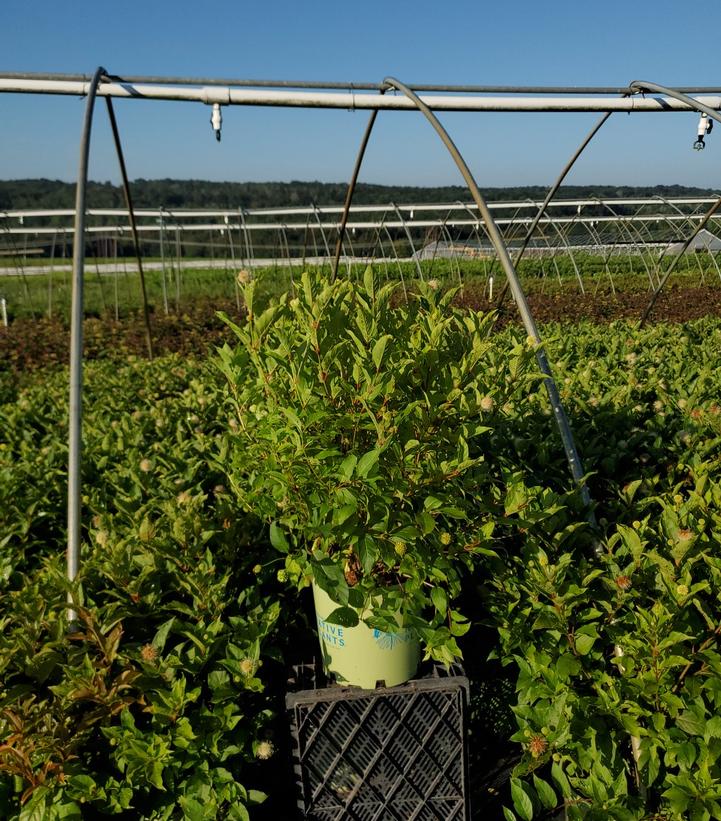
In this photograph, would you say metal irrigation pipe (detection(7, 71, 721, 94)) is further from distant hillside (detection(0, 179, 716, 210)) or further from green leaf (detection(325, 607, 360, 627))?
distant hillside (detection(0, 179, 716, 210))

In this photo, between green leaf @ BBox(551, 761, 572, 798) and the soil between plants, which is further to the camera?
the soil between plants

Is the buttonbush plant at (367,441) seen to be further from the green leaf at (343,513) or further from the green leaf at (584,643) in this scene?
the green leaf at (584,643)

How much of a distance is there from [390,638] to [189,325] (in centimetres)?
770

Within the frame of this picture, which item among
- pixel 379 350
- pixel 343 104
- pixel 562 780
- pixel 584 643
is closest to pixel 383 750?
pixel 562 780

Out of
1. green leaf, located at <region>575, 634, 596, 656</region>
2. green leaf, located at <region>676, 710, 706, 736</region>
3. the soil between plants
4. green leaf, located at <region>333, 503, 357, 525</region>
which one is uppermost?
the soil between plants

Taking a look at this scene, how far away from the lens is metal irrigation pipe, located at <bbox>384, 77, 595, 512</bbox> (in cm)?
180

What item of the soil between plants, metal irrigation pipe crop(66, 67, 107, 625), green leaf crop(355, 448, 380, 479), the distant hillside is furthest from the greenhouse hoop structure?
the distant hillside

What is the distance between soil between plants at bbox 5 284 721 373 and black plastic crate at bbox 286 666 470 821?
17.5 feet

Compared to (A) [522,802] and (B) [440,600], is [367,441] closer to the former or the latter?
(B) [440,600]

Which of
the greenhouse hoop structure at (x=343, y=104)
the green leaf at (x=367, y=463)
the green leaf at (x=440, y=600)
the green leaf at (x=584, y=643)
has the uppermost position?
the greenhouse hoop structure at (x=343, y=104)

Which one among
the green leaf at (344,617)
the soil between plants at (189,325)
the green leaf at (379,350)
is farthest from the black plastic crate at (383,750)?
the soil between plants at (189,325)

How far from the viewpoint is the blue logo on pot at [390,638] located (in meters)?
1.42

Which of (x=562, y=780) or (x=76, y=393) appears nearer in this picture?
(x=562, y=780)

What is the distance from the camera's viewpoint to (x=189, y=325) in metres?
8.49
